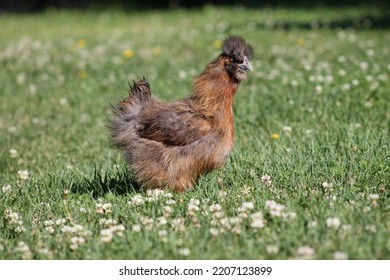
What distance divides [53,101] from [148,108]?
4.57 metres

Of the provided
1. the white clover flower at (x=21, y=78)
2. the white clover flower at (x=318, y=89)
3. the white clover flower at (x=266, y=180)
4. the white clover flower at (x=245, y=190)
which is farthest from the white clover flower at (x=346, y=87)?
the white clover flower at (x=21, y=78)

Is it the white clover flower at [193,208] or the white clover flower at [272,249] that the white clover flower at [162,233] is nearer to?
the white clover flower at [193,208]

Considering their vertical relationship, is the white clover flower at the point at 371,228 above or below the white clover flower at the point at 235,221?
above

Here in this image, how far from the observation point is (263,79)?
368 inches

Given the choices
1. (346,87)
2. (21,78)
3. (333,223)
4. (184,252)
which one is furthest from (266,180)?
(21,78)

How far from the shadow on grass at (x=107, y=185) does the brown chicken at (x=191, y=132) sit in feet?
1.02

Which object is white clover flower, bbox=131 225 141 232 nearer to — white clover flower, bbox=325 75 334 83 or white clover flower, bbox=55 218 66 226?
white clover flower, bbox=55 218 66 226

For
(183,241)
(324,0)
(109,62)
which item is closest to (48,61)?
(109,62)

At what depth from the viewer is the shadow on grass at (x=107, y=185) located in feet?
17.5

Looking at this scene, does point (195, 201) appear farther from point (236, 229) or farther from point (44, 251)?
point (44, 251)

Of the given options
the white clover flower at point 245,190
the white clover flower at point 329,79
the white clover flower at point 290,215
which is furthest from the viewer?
→ the white clover flower at point 329,79

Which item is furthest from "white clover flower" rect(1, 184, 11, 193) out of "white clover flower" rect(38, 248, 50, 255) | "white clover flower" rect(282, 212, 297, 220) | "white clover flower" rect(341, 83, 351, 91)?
"white clover flower" rect(341, 83, 351, 91)

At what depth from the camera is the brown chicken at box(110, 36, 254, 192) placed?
16.4ft

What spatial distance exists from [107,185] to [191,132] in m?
0.96
